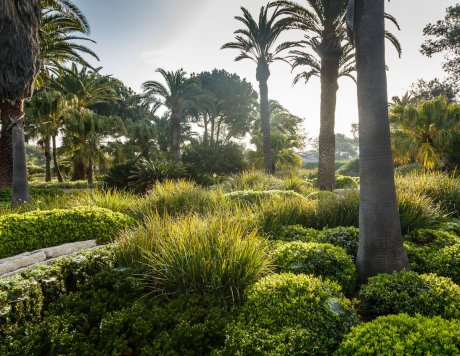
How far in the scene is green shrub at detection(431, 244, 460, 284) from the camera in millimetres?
3918

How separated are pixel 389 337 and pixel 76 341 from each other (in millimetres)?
2688

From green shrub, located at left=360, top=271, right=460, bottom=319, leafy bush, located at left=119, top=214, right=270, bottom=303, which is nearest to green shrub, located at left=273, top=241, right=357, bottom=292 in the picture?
leafy bush, located at left=119, top=214, right=270, bottom=303

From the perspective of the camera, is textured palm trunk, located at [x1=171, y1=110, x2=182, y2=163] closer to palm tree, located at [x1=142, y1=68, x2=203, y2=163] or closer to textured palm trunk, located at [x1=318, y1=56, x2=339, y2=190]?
palm tree, located at [x1=142, y1=68, x2=203, y2=163]

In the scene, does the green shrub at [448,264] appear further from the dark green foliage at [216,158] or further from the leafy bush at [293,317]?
the dark green foliage at [216,158]

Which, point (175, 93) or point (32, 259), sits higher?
point (175, 93)

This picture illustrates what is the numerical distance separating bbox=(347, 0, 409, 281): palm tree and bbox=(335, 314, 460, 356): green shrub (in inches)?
57.1

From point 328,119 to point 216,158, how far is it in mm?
14587

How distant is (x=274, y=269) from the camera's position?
399cm

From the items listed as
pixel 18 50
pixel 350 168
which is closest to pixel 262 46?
pixel 18 50

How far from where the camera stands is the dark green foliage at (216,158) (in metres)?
27.1

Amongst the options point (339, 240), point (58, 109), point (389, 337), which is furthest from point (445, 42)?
point (58, 109)

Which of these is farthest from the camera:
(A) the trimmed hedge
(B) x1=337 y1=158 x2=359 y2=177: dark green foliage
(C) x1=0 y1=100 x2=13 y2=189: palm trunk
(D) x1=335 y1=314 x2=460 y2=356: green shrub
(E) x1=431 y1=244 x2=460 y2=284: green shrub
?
(B) x1=337 y1=158 x2=359 y2=177: dark green foliage

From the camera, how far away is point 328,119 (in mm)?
13922

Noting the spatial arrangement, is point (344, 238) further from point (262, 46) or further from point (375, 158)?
point (262, 46)
